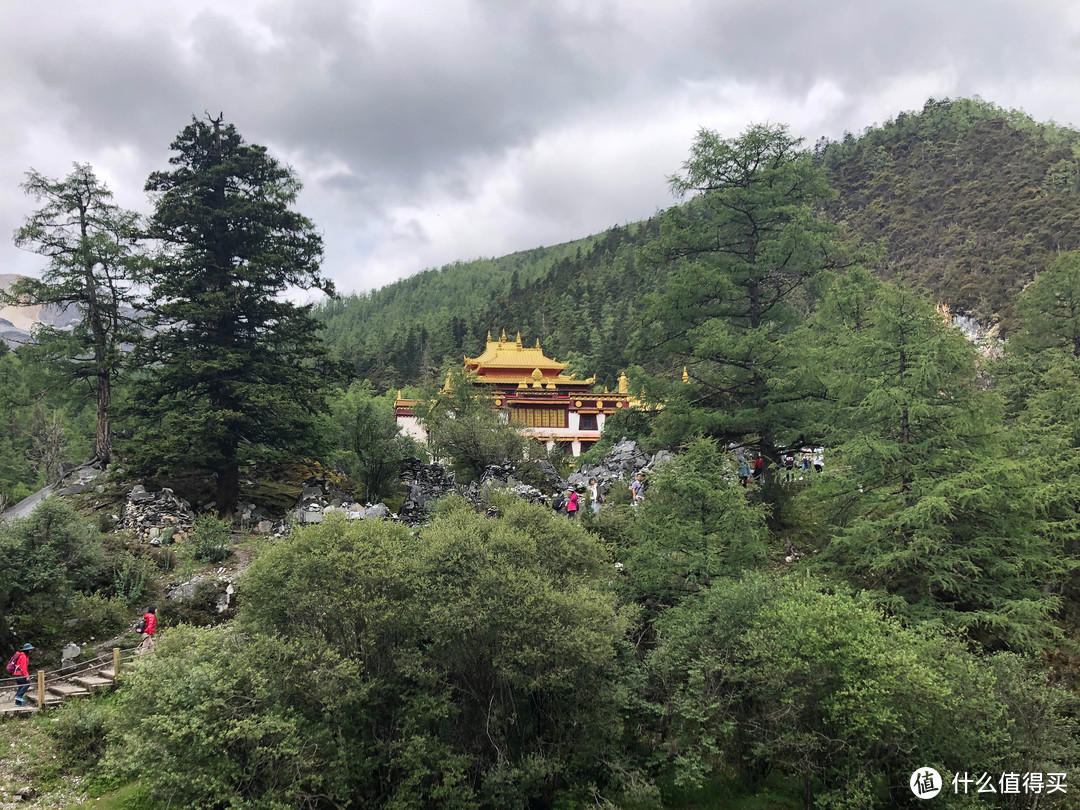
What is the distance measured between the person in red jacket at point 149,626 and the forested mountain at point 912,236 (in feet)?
104

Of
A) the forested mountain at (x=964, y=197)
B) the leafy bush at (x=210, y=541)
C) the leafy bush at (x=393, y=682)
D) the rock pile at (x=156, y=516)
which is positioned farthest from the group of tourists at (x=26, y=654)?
the forested mountain at (x=964, y=197)

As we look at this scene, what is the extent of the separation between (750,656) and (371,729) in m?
5.34

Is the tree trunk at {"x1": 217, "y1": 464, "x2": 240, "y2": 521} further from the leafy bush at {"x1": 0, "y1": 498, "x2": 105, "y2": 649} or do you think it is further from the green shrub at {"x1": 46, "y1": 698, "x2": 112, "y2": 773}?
the green shrub at {"x1": 46, "y1": 698, "x2": 112, "y2": 773}

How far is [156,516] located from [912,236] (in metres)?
68.7

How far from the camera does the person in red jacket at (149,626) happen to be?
36.3 feet

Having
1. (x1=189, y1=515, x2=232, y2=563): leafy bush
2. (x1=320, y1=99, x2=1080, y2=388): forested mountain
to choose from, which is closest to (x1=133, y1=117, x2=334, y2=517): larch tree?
(x1=189, y1=515, x2=232, y2=563): leafy bush

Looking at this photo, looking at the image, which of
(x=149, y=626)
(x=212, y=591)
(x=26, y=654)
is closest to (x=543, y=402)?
(x=212, y=591)

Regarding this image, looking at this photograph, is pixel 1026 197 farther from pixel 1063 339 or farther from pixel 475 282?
pixel 475 282

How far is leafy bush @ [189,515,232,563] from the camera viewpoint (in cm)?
1529

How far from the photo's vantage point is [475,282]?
127 meters

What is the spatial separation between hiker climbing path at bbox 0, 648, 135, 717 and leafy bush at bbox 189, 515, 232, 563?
3726 mm

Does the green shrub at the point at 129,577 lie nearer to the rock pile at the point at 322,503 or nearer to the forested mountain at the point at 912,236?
the rock pile at the point at 322,503

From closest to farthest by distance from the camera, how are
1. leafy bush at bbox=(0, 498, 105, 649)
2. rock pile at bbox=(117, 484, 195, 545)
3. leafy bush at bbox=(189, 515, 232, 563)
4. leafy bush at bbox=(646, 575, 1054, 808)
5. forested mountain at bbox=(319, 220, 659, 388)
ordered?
leafy bush at bbox=(646, 575, 1054, 808), leafy bush at bbox=(0, 498, 105, 649), leafy bush at bbox=(189, 515, 232, 563), rock pile at bbox=(117, 484, 195, 545), forested mountain at bbox=(319, 220, 659, 388)

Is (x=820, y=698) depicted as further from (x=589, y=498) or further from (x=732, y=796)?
(x=589, y=498)
